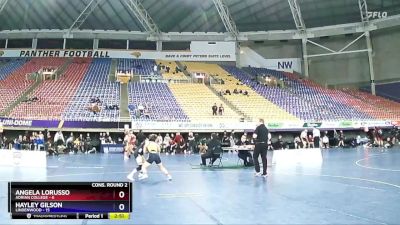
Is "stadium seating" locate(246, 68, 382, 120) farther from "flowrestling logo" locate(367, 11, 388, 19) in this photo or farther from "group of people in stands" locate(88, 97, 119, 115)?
"group of people in stands" locate(88, 97, 119, 115)

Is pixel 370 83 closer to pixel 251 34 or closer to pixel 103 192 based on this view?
pixel 251 34

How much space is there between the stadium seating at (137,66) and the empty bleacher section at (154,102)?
9.66 feet

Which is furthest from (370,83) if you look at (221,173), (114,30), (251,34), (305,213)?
(305,213)

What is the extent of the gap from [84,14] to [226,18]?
44.2 feet

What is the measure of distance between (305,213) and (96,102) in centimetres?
2792

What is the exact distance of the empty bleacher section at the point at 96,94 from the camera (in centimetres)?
3055

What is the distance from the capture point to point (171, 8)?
41656 millimetres

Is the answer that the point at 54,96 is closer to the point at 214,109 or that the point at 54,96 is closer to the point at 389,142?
the point at 214,109

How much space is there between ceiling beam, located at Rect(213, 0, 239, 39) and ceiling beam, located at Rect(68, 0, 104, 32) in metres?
10.9

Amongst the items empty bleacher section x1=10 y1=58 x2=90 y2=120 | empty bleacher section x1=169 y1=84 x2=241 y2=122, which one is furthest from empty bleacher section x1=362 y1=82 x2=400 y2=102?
empty bleacher section x1=10 y1=58 x2=90 y2=120

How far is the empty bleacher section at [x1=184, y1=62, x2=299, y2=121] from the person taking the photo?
3419 cm

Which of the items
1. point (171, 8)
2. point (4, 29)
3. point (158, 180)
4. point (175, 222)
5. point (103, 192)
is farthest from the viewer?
point (4, 29)

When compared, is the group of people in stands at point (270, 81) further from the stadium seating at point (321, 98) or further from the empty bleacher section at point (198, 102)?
the empty bleacher section at point (198, 102)
